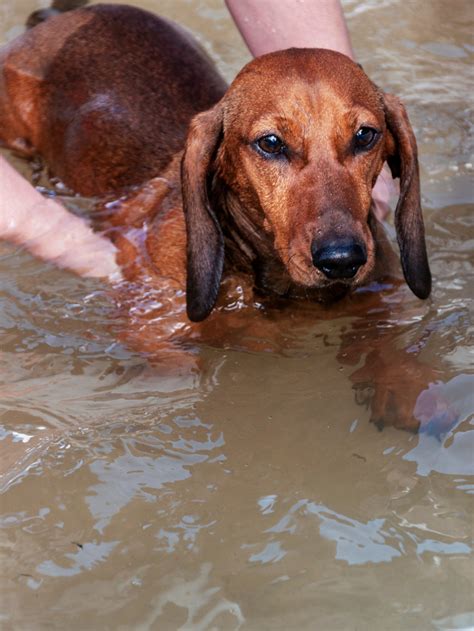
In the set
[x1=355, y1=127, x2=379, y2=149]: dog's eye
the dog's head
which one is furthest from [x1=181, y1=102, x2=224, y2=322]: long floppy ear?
[x1=355, y1=127, x2=379, y2=149]: dog's eye

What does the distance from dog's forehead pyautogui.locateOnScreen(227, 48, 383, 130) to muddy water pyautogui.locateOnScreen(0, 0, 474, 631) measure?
0.77 m

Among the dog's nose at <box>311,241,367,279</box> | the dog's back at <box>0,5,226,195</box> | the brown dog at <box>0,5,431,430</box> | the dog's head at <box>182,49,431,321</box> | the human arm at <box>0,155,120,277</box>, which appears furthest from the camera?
the dog's back at <box>0,5,226,195</box>

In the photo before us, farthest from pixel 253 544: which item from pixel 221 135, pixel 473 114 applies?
pixel 473 114

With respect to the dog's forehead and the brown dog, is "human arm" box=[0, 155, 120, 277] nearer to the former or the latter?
the brown dog

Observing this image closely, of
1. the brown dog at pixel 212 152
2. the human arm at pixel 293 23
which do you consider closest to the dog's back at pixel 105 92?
the brown dog at pixel 212 152

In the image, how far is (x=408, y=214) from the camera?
324cm

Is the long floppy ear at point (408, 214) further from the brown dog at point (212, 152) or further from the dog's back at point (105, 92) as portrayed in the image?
the dog's back at point (105, 92)

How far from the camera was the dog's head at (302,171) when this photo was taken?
2773 millimetres

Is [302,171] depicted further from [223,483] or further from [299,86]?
[223,483]

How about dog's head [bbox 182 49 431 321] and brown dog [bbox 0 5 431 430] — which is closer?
dog's head [bbox 182 49 431 321]

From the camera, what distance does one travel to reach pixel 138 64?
4176mm

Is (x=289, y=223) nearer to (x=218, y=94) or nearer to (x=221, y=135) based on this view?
(x=221, y=135)

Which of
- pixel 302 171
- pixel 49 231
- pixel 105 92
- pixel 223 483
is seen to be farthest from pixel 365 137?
pixel 105 92

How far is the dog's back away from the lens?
4.02 meters
